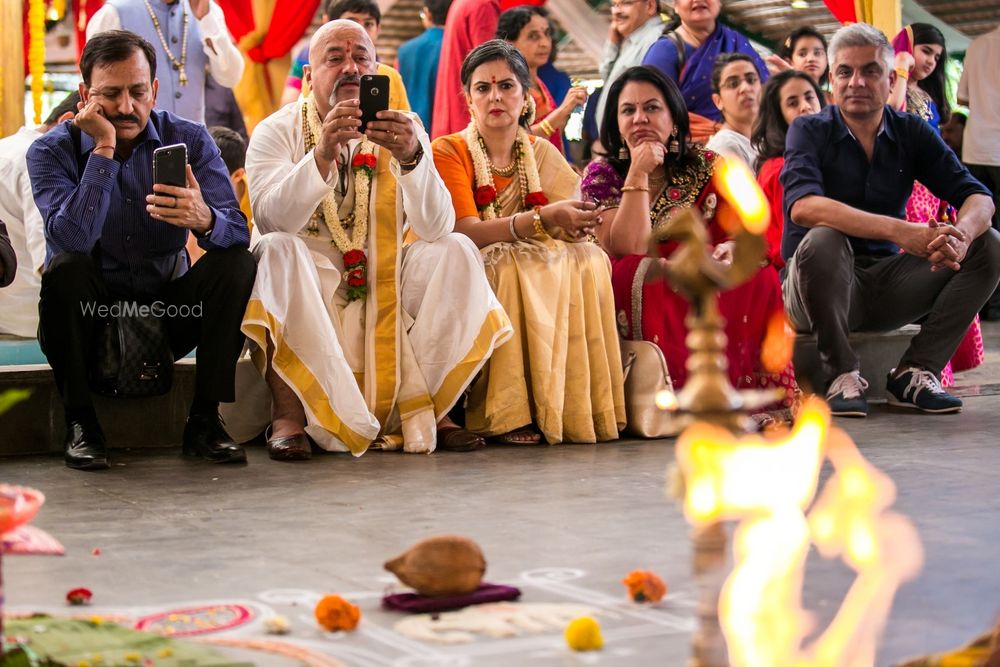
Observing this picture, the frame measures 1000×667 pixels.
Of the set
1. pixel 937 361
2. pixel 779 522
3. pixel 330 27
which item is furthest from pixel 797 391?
pixel 779 522

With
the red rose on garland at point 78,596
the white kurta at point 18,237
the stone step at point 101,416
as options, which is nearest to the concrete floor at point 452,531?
the red rose on garland at point 78,596

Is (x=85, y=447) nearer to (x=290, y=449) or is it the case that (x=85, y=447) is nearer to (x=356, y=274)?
(x=290, y=449)

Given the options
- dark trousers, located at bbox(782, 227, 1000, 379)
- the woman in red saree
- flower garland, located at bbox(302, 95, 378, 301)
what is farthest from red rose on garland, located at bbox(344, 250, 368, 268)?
dark trousers, located at bbox(782, 227, 1000, 379)

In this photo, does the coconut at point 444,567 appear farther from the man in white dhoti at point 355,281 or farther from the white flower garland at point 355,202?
the white flower garland at point 355,202

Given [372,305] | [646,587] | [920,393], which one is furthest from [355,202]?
[646,587]

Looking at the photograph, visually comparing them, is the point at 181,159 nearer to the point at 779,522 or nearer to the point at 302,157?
the point at 302,157

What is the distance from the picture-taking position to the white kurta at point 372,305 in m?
4.27

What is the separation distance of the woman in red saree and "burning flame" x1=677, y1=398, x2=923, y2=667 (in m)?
2.06

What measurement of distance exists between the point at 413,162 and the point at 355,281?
439 mm

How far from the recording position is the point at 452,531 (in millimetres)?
3033

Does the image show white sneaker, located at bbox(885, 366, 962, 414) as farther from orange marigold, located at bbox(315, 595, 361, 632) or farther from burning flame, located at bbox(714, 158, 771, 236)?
burning flame, located at bbox(714, 158, 771, 236)

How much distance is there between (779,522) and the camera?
5.14 ft

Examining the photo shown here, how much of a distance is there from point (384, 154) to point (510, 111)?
0.50m

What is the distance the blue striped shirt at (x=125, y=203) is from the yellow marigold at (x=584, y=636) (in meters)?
2.36
